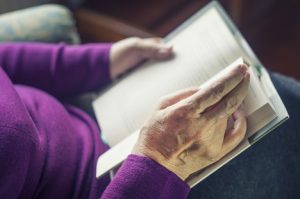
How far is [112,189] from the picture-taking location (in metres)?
0.60

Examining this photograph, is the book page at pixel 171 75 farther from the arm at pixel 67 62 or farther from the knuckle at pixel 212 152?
the knuckle at pixel 212 152

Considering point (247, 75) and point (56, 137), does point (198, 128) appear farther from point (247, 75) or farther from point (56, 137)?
point (56, 137)

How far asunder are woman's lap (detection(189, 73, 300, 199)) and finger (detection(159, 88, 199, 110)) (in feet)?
0.50

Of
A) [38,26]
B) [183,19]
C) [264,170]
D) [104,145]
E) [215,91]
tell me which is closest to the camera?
[215,91]

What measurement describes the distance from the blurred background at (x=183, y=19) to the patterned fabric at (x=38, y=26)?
11.4 inches

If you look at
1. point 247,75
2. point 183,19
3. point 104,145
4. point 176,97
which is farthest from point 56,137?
point 183,19

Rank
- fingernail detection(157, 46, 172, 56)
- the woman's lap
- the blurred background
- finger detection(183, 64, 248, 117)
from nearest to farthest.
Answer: finger detection(183, 64, 248, 117) → the woman's lap → fingernail detection(157, 46, 172, 56) → the blurred background

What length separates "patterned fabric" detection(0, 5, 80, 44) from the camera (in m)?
0.91

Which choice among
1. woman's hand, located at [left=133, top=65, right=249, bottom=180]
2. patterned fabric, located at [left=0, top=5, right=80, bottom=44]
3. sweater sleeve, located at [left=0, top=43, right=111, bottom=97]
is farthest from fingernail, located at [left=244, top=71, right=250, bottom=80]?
patterned fabric, located at [left=0, top=5, right=80, bottom=44]

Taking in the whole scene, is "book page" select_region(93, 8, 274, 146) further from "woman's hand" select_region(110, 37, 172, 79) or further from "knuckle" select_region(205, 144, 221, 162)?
"knuckle" select_region(205, 144, 221, 162)

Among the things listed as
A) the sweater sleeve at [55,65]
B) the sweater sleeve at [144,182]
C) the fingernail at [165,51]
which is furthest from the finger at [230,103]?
the sweater sleeve at [55,65]

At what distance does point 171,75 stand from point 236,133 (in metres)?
0.22

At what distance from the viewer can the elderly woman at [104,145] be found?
1.91 feet

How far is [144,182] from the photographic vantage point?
1.93 feet
